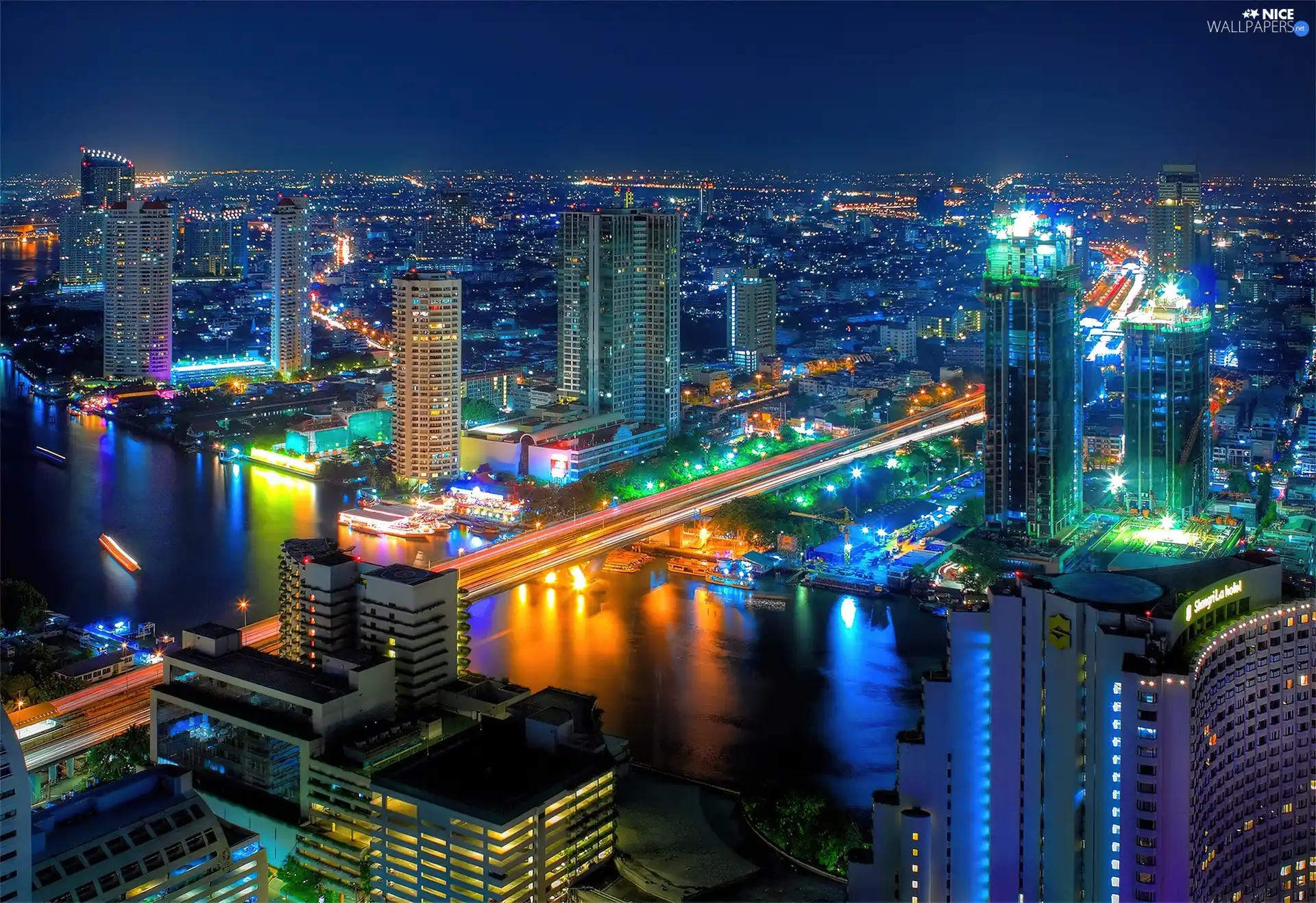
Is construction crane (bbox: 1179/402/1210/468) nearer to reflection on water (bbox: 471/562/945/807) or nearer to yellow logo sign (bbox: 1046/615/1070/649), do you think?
reflection on water (bbox: 471/562/945/807)

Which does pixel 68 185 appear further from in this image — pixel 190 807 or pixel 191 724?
pixel 190 807

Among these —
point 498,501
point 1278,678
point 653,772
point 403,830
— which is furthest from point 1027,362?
point 403,830

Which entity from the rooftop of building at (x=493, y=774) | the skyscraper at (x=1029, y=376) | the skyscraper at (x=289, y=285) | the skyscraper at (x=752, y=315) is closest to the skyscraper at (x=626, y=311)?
the skyscraper at (x=1029, y=376)

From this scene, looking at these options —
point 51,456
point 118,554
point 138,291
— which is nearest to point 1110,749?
point 118,554

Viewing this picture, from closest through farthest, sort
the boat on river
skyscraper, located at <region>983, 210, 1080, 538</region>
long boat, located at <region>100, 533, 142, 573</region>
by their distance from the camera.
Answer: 1. long boat, located at <region>100, 533, 142, 573</region>
2. the boat on river
3. skyscraper, located at <region>983, 210, 1080, 538</region>

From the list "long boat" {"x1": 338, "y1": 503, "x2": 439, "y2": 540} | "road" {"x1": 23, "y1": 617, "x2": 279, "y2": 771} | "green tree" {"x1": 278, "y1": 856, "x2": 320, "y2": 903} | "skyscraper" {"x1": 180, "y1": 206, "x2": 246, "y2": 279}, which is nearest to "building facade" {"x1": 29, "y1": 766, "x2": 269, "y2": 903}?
"green tree" {"x1": 278, "y1": 856, "x2": 320, "y2": 903}

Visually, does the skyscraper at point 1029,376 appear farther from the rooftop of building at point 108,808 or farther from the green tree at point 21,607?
the rooftop of building at point 108,808
